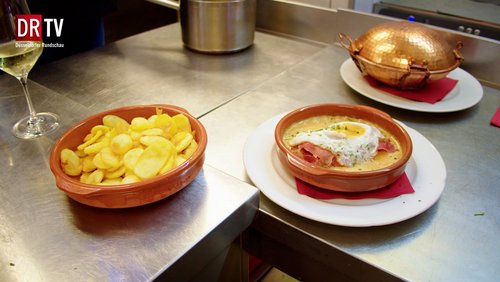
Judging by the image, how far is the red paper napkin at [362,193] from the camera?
0.60m

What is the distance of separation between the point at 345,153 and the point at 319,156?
0.04 meters

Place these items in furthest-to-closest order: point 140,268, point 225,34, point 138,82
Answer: point 225,34 < point 138,82 < point 140,268

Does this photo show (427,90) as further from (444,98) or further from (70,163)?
(70,163)

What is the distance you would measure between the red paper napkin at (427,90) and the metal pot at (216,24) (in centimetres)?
39

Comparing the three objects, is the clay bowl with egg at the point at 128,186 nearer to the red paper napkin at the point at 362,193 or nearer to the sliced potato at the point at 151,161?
the sliced potato at the point at 151,161

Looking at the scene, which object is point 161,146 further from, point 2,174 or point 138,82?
point 138,82

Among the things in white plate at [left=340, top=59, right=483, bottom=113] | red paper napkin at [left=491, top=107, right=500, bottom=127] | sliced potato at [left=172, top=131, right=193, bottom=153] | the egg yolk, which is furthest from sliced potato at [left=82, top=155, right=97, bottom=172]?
red paper napkin at [left=491, top=107, right=500, bottom=127]

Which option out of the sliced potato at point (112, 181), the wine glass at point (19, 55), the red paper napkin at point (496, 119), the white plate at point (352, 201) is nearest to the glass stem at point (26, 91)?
the wine glass at point (19, 55)

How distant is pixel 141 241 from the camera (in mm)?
521

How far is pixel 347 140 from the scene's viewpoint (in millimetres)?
630

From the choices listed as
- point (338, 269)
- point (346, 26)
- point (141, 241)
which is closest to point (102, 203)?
point (141, 241)

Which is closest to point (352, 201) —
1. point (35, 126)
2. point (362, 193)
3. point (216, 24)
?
point (362, 193)

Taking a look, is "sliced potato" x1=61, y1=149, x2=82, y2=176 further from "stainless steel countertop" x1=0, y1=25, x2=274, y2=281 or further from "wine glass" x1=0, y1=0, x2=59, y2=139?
"wine glass" x1=0, y1=0, x2=59, y2=139

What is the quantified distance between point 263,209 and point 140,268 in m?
0.20
